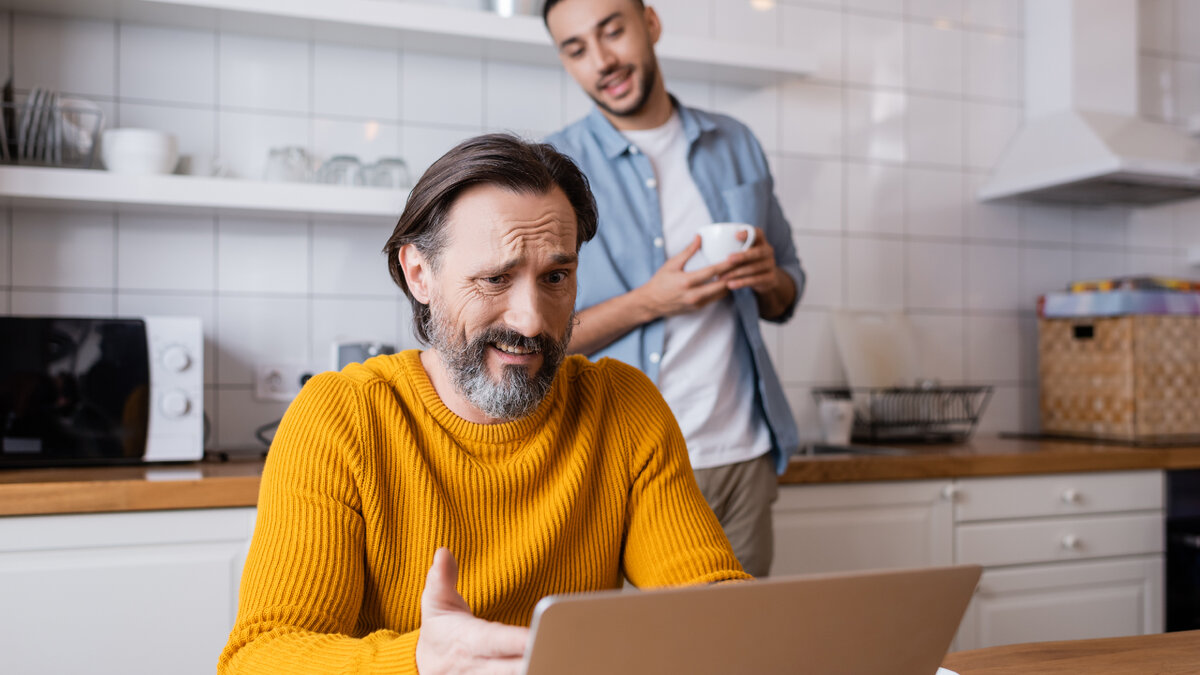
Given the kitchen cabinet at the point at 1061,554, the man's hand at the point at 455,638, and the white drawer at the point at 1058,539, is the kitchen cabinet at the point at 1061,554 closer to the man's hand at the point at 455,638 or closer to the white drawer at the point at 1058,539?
the white drawer at the point at 1058,539

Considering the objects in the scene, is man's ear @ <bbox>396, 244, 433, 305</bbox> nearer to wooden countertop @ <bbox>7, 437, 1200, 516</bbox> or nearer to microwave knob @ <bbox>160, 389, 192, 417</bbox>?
wooden countertop @ <bbox>7, 437, 1200, 516</bbox>

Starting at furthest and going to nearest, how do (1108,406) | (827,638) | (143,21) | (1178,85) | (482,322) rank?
(1178,85) < (1108,406) < (143,21) < (482,322) < (827,638)

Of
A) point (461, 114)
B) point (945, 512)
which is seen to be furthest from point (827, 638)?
A: point (461, 114)

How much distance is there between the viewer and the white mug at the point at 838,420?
7.79 feet

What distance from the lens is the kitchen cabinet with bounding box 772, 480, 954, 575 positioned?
1.98 meters

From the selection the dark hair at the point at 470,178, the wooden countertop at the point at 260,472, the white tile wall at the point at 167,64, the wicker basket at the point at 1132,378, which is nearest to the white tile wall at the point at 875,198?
the wicker basket at the point at 1132,378

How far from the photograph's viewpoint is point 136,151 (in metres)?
1.86

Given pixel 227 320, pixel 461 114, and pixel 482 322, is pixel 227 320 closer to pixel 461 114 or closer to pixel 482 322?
pixel 461 114

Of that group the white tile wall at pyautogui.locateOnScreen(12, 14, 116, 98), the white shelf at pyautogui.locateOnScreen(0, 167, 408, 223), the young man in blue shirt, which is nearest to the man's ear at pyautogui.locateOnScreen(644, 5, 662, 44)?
the young man in blue shirt

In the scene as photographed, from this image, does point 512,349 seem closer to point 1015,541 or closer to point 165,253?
point 165,253

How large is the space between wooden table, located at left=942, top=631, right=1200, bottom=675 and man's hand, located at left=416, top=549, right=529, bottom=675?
43 cm

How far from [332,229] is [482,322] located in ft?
4.54

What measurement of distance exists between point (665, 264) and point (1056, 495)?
4.13 feet

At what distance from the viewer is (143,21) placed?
2061mm
